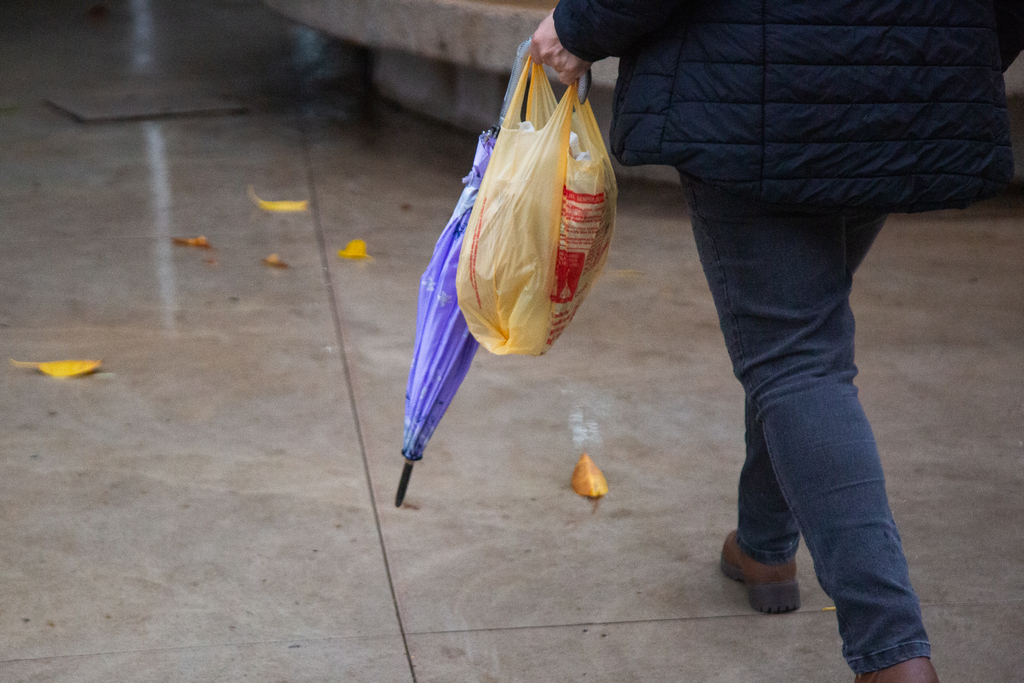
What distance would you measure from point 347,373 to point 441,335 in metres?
0.99

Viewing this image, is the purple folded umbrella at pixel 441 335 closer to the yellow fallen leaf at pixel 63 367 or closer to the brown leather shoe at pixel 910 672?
the brown leather shoe at pixel 910 672

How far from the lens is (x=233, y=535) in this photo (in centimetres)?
221

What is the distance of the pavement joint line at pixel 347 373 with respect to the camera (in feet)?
6.56

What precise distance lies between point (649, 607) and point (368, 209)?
2618 millimetres

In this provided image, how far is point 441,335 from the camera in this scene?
2.00 metres

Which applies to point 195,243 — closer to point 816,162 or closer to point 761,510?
point 761,510

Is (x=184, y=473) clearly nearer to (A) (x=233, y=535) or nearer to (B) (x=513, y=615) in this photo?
(A) (x=233, y=535)

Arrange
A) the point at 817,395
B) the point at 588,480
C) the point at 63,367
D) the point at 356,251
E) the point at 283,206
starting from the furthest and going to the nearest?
the point at 283,206 < the point at 356,251 < the point at 63,367 < the point at 588,480 < the point at 817,395

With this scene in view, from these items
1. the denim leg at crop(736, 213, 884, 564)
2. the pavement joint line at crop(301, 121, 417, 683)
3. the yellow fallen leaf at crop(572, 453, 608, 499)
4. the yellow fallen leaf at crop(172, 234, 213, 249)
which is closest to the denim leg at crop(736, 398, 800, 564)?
the denim leg at crop(736, 213, 884, 564)

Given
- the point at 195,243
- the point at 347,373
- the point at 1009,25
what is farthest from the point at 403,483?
the point at 195,243

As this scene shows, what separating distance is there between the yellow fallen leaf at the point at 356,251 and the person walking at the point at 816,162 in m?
2.26

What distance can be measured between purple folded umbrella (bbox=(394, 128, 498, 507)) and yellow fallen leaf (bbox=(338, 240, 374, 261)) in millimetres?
1780

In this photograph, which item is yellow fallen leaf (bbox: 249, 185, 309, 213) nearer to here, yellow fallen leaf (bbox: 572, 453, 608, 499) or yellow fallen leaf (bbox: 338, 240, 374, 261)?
yellow fallen leaf (bbox: 338, 240, 374, 261)

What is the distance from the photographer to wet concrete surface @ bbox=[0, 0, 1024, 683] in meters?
1.93
